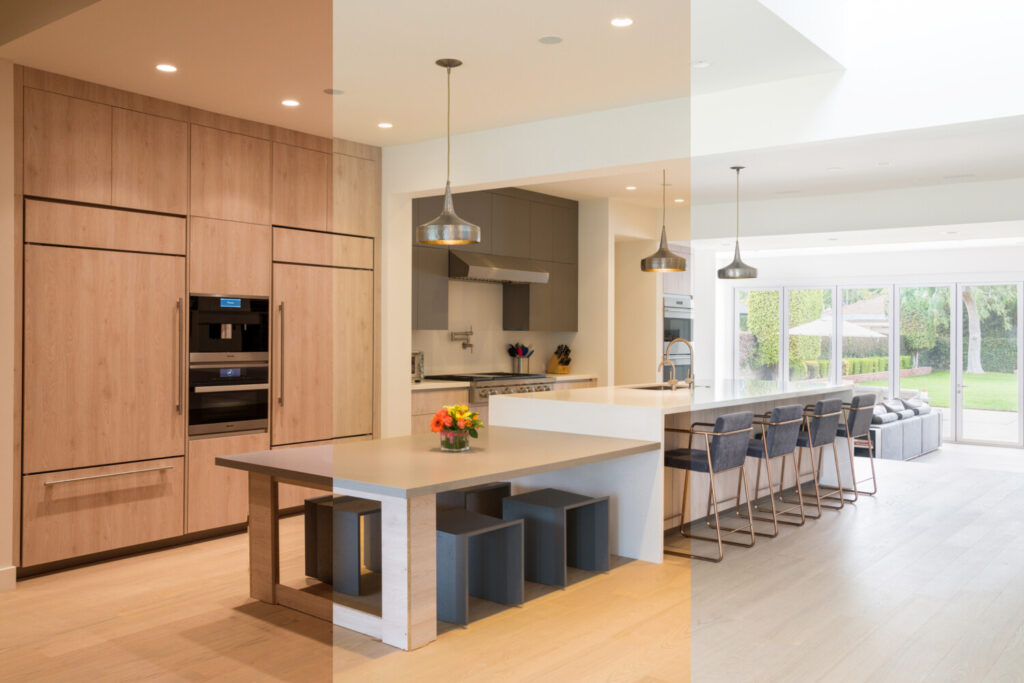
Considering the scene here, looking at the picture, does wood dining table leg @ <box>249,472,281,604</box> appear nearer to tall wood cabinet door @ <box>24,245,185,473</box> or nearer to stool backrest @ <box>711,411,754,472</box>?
tall wood cabinet door @ <box>24,245,185,473</box>

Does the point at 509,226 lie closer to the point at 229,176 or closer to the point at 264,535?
the point at 229,176

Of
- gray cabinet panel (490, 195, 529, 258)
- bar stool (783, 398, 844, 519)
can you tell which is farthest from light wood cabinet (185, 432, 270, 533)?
bar stool (783, 398, 844, 519)

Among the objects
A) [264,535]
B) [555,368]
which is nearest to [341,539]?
[264,535]

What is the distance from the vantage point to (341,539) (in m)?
3.96

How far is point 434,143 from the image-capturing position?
234 inches

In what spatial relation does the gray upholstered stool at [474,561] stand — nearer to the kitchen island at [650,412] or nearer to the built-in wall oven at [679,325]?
the kitchen island at [650,412]

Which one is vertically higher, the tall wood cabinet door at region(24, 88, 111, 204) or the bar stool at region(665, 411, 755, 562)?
the tall wood cabinet door at region(24, 88, 111, 204)

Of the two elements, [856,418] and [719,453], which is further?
[856,418]

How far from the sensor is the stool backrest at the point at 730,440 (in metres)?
4.73

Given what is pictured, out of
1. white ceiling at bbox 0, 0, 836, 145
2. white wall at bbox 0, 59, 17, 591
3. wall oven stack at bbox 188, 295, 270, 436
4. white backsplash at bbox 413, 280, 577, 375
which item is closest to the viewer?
white ceiling at bbox 0, 0, 836, 145

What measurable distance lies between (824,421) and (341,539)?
3729 millimetres

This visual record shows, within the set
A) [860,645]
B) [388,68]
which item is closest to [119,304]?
[388,68]

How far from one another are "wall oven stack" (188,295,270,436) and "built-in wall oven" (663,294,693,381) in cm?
519

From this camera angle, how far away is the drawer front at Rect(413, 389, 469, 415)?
6.51m
